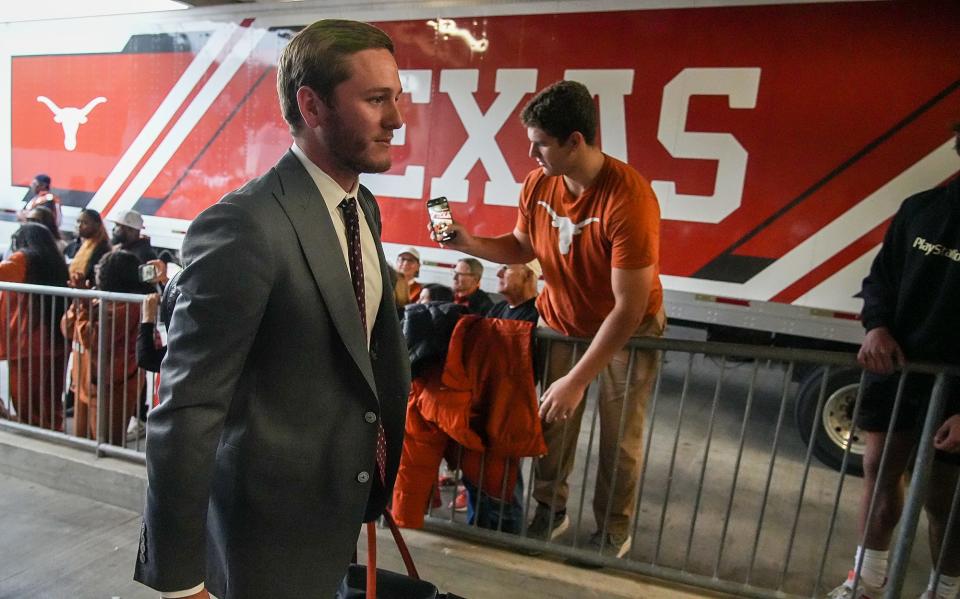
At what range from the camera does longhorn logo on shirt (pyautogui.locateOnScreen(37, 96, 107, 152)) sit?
6.99 meters

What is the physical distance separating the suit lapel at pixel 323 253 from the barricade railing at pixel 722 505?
174 centimetres

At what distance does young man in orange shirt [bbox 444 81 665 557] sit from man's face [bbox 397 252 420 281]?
2.25 m

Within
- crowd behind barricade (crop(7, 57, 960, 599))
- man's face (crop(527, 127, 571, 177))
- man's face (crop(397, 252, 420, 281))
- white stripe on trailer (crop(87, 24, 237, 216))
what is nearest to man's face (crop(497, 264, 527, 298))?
crowd behind barricade (crop(7, 57, 960, 599))

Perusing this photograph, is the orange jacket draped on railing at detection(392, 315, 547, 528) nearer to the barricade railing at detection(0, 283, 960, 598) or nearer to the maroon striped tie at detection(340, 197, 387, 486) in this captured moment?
the barricade railing at detection(0, 283, 960, 598)

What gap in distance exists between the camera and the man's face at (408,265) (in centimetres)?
532

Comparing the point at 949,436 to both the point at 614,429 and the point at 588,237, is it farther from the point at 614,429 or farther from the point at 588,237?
the point at 588,237

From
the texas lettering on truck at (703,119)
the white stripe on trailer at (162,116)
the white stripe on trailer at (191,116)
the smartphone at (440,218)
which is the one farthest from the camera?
the white stripe on trailer at (162,116)

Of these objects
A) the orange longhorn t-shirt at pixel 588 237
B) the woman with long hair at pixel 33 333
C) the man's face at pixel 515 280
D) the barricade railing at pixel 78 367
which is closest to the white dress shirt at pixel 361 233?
the orange longhorn t-shirt at pixel 588 237

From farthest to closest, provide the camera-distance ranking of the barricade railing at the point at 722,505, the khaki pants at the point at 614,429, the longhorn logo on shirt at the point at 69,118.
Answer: the longhorn logo on shirt at the point at 69,118
the khaki pants at the point at 614,429
the barricade railing at the point at 722,505

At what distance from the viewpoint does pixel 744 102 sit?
4250 millimetres

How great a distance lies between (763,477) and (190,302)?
460 centimetres

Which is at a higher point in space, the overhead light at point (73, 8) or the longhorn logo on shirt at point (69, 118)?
the overhead light at point (73, 8)

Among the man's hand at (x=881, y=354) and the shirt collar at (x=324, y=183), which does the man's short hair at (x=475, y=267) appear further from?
the shirt collar at (x=324, y=183)

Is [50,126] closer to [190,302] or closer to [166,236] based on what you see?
Answer: [166,236]
